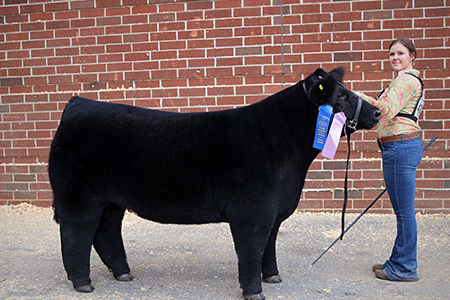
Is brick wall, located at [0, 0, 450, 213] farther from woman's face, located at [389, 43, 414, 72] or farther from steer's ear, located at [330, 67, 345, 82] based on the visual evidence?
steer's ear, located at [330, 67, 345, 82]

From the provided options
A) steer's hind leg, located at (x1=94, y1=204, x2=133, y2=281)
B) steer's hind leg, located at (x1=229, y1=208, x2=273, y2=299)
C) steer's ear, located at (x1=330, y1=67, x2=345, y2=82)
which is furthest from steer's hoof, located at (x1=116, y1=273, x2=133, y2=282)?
steer's ear, located at (x1=330, y1=67, x2=345, y2=82)

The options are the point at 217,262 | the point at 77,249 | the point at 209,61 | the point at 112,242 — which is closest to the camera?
the point at 77,249

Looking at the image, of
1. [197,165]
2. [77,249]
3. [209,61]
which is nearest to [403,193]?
[197,165]

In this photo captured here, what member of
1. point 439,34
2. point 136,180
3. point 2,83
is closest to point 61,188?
point 136,180

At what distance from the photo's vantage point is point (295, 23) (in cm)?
556

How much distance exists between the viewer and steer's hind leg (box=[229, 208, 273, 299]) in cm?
306

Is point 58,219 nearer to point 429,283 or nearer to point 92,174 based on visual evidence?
point 92,174

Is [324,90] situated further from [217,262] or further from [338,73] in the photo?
[217,262]

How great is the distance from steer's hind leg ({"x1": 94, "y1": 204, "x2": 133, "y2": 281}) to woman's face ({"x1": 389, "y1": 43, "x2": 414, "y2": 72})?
95.6 inches

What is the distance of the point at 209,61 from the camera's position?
570 centimetres

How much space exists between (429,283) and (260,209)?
1510mm

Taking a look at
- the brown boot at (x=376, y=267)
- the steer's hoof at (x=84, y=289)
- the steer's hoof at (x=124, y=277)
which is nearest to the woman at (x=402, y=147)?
the brown boot at (x=376, y=267)

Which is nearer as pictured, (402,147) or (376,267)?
(402,147)

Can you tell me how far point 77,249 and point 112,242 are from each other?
32 cm
